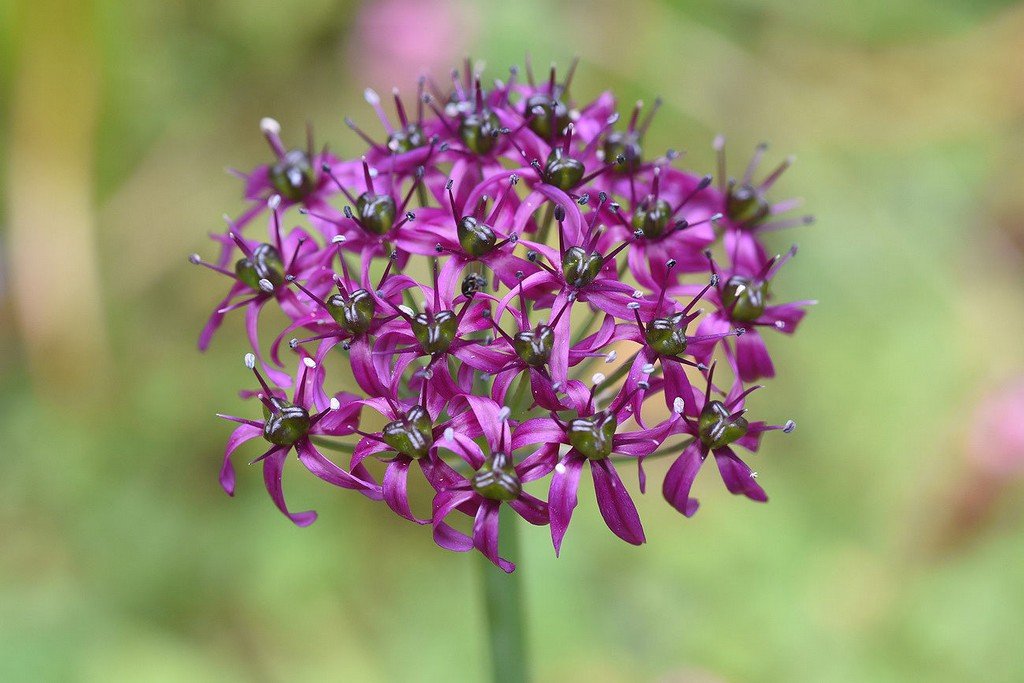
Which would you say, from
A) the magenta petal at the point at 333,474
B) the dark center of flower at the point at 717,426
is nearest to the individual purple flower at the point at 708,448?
the dark center of flower at the point at 717,426

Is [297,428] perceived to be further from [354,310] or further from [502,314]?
[502,314]

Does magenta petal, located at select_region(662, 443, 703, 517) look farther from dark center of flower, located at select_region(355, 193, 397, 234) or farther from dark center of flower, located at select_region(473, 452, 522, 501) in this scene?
dark center of flower, located at select_region(355, 193, 397, 234)

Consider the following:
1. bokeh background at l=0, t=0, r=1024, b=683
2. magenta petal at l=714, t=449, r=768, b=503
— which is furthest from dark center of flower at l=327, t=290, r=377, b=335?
bokeh background at l=0, t=0, r=1024, b=683

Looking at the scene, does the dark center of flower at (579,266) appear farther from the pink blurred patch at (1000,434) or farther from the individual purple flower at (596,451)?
the pink blurred patch at (1000,434)

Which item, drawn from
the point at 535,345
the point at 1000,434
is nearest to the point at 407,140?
Answer: the point at 535,345

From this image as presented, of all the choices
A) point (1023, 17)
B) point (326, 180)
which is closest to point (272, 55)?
point (326, 180)

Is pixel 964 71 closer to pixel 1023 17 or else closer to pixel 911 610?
pixel 1023 17

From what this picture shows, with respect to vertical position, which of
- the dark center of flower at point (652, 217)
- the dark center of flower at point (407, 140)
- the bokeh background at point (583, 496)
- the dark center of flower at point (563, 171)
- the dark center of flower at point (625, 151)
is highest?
the dark center of flower at point (625, 151)
